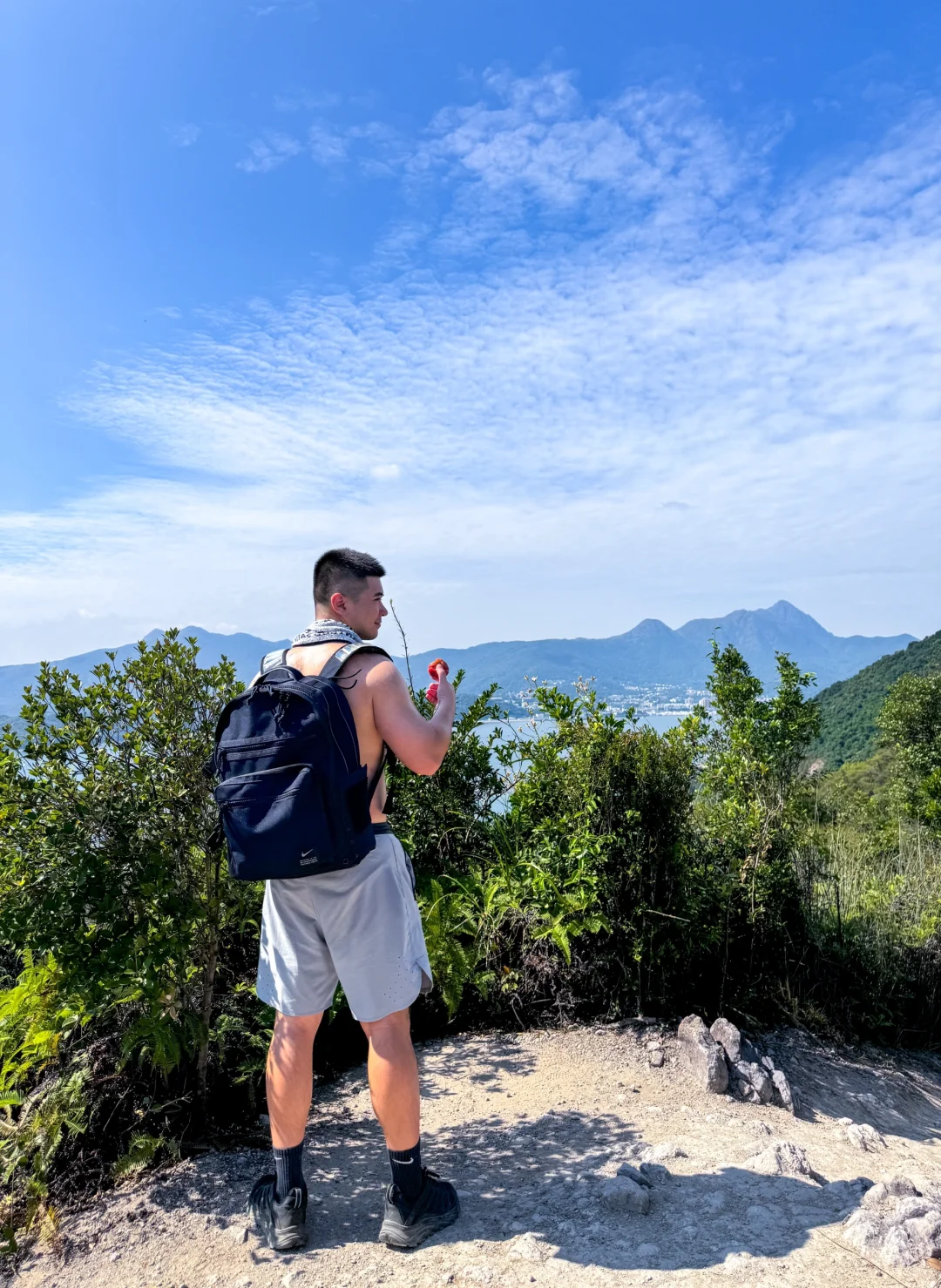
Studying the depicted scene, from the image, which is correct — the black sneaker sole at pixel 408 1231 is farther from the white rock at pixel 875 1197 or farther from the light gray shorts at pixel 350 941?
the white rock at pixel 875 1197

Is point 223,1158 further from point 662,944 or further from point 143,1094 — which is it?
point 662,944

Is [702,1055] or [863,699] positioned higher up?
[863,699]

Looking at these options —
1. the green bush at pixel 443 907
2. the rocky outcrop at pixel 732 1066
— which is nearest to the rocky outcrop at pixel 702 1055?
the rocky outcrop at pixel 732 1066

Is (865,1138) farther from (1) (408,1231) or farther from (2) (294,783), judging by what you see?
(2) (294,783)

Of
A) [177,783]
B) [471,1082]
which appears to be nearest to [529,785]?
[471,1082]

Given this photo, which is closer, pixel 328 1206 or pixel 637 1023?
pixel 328 1206

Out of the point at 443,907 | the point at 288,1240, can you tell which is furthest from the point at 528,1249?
the point at 443,907

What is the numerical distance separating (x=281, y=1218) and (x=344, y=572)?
88.3 inches

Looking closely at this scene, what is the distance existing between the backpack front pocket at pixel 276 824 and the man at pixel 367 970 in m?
0.19

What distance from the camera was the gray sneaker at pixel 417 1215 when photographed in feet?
9.21

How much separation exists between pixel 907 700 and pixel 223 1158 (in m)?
37.7

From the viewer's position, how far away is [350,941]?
9.20 ft

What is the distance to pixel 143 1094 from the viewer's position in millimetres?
3604

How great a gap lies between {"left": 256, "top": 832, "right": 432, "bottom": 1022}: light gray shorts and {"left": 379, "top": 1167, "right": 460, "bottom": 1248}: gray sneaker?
658mm
